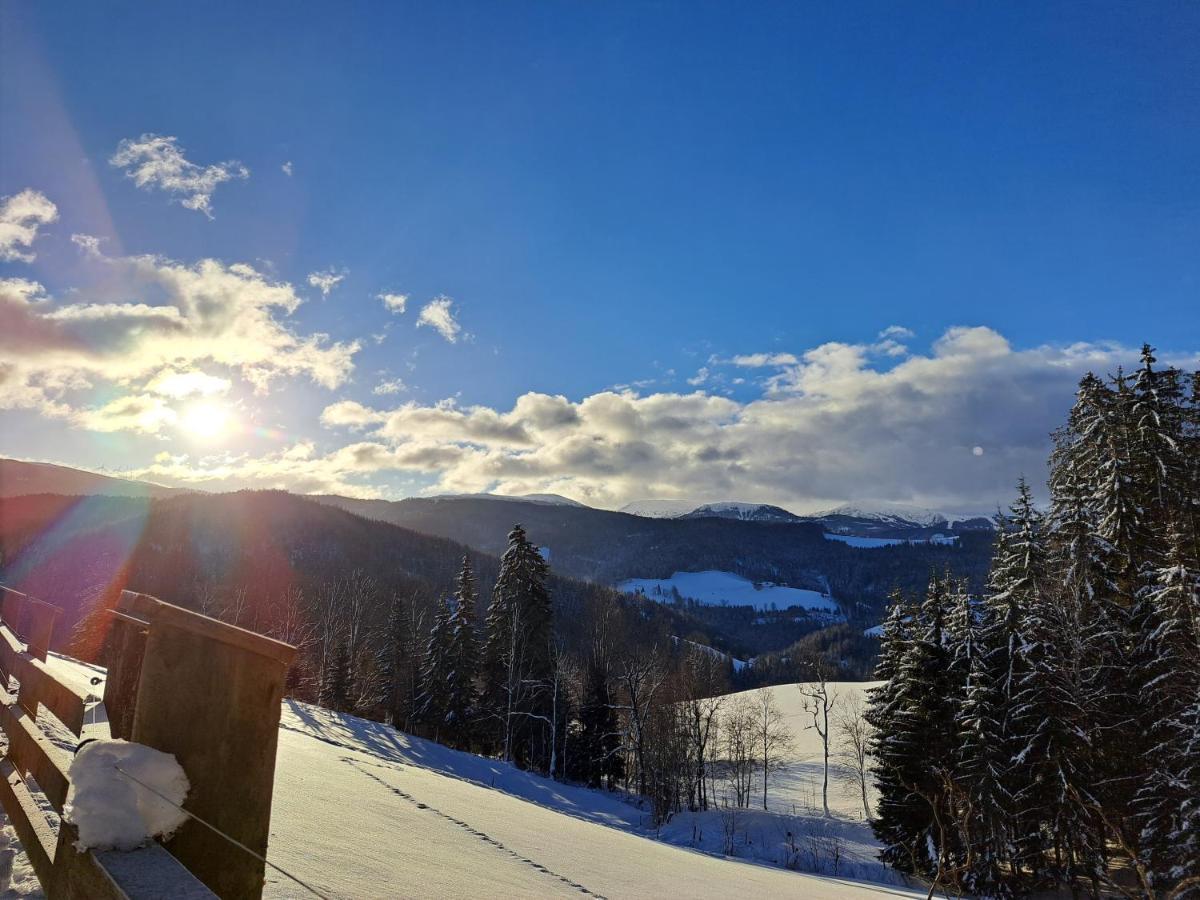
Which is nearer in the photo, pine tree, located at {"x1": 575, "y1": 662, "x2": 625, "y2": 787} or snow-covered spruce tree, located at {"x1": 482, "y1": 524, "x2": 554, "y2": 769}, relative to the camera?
snow-covered spruce tree, located at {"x1": 482, "y1": 524, "x2": 554, "y2": 769}

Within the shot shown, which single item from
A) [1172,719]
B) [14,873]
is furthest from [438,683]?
[14,873]

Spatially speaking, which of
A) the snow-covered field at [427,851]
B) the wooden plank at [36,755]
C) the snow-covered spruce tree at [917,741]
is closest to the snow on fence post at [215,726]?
the wooden plank at [36,755]

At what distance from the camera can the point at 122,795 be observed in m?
1.65

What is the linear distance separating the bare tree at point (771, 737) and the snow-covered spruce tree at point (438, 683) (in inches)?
931

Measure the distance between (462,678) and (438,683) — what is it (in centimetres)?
166

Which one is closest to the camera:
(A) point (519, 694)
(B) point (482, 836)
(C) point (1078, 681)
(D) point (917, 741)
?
(B) point (482, 836)

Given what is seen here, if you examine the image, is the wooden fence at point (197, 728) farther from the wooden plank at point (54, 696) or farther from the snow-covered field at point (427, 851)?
the snow-covered field at point (427, 851)

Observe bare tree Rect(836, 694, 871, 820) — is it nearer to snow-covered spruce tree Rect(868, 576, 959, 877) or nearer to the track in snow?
snow-covered spruce tree Rect(868, 576, 959, 877)

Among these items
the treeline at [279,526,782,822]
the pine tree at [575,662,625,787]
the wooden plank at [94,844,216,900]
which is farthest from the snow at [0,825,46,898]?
the pine tree at [575,662,625,787]

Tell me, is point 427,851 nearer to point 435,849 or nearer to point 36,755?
point 435,849

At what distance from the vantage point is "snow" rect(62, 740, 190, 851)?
1.59 m

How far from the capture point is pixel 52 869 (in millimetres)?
1918

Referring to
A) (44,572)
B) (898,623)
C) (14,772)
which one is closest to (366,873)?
(14,772)

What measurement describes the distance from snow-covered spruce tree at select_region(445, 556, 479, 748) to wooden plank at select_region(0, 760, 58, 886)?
124ft
